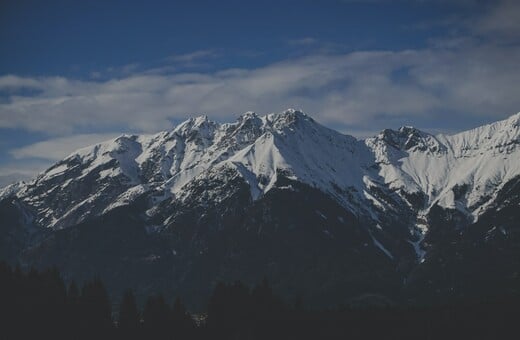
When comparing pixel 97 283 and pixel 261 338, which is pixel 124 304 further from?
pixel 261 338

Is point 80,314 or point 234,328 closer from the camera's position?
point 80,314

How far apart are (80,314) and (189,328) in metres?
26.7

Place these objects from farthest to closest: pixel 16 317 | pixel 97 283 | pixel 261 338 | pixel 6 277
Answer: pixel 261 338 < pixel 97 283 < pixel 6 277 < pixel 16 317

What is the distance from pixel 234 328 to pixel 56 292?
42.7 m

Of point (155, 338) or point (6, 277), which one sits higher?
point (6, 277)

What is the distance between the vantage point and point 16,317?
16338cm

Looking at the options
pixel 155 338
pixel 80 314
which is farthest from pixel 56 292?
pixel 155 338

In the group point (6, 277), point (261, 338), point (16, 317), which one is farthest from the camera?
point (261, 338)

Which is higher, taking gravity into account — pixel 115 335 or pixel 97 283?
pixel 97 283

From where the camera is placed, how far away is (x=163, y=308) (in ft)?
623

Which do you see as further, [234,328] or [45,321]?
[234,328]

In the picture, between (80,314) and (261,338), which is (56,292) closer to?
(80,314)

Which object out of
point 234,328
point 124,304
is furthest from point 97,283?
point 234,328

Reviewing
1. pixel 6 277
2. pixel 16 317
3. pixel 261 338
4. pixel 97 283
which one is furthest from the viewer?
pixel 261 338
